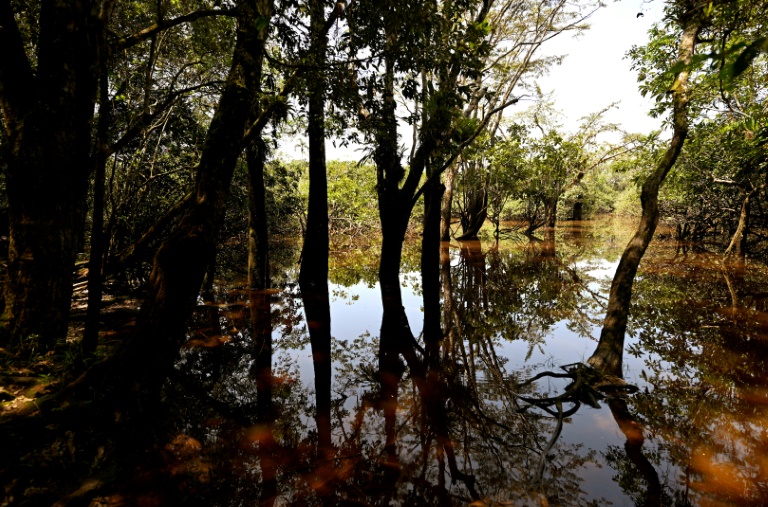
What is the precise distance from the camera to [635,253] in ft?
15.2

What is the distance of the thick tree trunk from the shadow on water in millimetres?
326

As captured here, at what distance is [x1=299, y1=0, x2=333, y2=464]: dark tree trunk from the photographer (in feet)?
14.0

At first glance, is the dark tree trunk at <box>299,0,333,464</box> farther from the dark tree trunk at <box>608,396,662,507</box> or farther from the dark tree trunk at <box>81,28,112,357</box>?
the dark tree trunk at <box>608,396,662,507</box>

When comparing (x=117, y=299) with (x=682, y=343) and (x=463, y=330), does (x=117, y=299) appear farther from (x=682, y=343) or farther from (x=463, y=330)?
(x=682, y=343)

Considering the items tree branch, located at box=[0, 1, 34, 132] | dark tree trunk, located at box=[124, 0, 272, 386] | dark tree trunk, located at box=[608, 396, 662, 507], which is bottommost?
dark tree trunk, located at box=[608, 396, 662, 507]

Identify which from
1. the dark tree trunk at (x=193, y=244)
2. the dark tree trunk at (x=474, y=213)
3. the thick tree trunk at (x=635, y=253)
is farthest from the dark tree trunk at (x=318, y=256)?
the dark tree trunk at (x=474, y=213)

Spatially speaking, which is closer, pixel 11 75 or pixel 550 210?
pixel 11 75

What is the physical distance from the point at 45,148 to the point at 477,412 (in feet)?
17.0

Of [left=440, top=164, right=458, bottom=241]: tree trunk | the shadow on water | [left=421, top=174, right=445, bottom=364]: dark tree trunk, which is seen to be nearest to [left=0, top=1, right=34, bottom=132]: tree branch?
the shadow on water

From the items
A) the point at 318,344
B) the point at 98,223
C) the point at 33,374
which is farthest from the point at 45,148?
the point at 318,344

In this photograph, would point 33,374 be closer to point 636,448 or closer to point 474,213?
point 636,448

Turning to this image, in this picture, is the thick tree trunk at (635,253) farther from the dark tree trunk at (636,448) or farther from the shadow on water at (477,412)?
the dark tree trunk at (636,448)

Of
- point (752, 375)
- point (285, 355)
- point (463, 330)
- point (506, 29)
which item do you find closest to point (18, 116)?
point (285, 355)

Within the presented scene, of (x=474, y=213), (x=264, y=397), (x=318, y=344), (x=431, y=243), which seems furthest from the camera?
(x=474, y=213)
